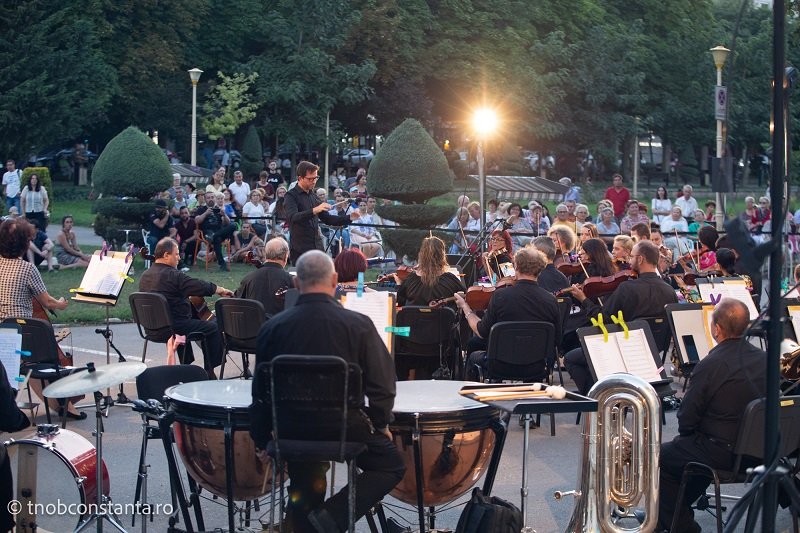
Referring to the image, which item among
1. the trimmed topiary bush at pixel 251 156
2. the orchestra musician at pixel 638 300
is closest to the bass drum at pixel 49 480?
the orchestra musician at pixel 638 300

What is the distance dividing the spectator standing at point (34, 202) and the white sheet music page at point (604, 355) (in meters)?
15.9

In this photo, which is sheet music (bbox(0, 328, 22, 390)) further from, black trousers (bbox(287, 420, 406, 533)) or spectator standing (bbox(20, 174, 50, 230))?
spectator standing (bbox(20, 174, 50, 230))

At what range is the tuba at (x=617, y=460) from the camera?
5848mm

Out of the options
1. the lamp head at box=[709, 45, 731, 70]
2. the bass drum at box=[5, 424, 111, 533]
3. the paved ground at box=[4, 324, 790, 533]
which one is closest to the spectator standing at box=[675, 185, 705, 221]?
the lamp head at box=[709, 45, 731, 70]

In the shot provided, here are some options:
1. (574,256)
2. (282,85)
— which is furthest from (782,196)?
(282,85)

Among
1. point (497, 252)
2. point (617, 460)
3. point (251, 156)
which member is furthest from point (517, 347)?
point (251, 156)

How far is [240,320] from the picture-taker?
942 centimetres

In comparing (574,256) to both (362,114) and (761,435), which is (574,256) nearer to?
(761,435)

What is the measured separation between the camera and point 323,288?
5352 mm

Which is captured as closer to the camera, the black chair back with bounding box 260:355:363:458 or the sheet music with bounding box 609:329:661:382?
the black chair back with bounding box 260:355:363:458

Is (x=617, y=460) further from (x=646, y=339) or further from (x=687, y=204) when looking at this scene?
(x=687, y=204)

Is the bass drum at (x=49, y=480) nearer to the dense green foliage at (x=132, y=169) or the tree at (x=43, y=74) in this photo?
the dense green foliage at (x=132, y=169)

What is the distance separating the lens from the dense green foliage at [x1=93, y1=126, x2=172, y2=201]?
2012 cm

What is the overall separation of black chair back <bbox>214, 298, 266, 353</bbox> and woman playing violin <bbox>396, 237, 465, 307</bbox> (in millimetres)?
1346
